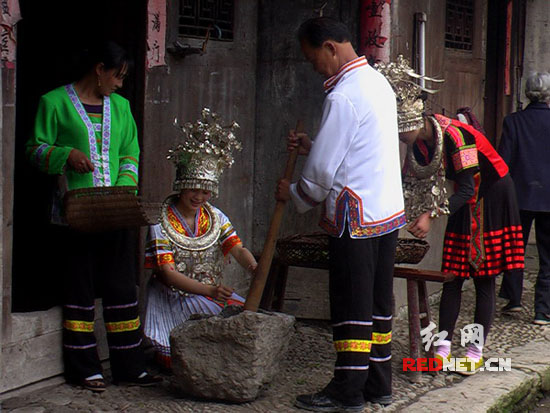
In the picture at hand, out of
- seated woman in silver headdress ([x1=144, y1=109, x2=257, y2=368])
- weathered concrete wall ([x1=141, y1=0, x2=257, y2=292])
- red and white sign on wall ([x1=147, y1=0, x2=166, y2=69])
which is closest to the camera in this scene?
seated woman in silver headdress ([x1=144, y1=109, x2=257, y2=368])

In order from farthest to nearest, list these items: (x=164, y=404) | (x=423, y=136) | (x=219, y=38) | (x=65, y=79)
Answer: (x=65, y=79) → (x=219, y=38) → (x=423, y=136) → (x=164, y=404)

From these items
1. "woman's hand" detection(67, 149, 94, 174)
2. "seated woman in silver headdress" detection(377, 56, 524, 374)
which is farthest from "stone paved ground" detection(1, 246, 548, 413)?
"woman's hand" detection(67, 149, 94, 174)

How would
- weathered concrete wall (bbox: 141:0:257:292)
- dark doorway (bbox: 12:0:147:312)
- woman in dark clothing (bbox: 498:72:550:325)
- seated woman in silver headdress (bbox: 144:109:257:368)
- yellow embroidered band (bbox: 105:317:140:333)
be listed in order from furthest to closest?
1. woman in dark clothing (bbox: 498:72:550:325)
2. dark doorway (bbox: 12:0:147:312)
3. weathered concrete wall (bbox: 141:0:257:292)
4. seated woman in silver headdress (bbox: 144:109:257:368)
5. yellow embroidered band (bbox: 105:317:140:333)

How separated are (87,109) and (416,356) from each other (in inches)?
92.6

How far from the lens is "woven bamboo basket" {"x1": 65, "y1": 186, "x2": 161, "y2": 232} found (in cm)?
461

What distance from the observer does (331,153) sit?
14.7 ft

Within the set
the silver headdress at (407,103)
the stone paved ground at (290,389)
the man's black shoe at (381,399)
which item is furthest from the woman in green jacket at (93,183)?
the silver headdress at (407,103)

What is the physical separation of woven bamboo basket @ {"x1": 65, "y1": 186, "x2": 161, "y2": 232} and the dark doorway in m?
1.40

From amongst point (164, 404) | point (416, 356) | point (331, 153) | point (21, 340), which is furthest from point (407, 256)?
point (21, 340)

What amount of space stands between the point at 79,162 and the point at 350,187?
1.36m

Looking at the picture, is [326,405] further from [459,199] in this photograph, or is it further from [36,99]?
[36,99]

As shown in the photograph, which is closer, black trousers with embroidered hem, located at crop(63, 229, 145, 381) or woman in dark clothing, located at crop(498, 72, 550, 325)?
black trousers with embroidered hem, located at crop(63, 229, 145, 381)

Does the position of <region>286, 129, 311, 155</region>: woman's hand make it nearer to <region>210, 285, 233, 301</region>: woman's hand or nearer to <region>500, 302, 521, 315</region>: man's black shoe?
<region>210, 285, 233, 301</region>: woman's hand

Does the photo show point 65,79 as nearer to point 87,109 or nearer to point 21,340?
point 87,109
